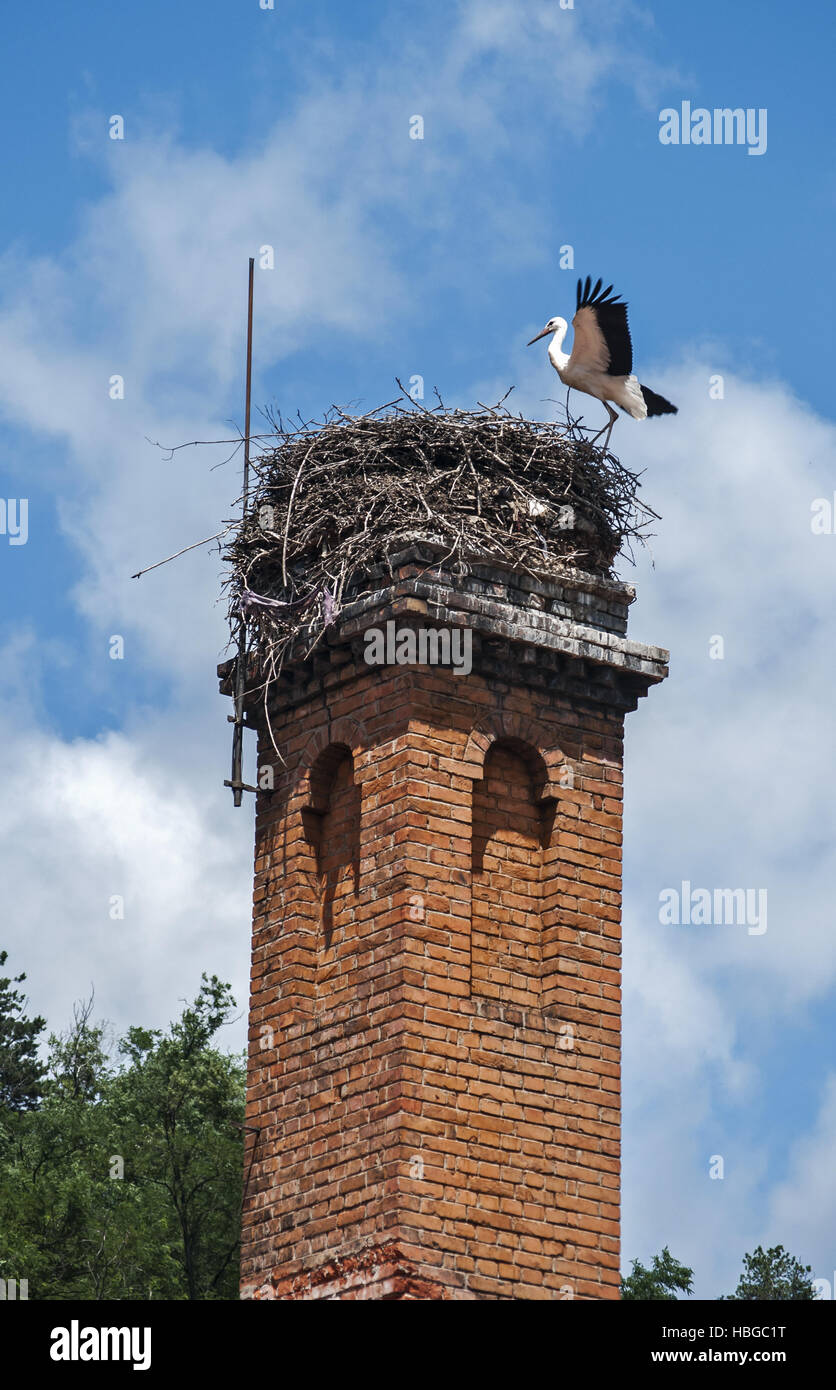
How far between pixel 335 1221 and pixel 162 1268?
43.3 feet

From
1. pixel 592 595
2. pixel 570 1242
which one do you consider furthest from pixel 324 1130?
pixel 592 595

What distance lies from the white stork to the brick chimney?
61.1 inches

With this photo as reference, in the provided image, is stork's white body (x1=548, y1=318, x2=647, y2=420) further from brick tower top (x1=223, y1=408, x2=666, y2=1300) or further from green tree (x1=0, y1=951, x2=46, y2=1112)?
green tree (x1=0, y1=951, x2=46, y2=1112)

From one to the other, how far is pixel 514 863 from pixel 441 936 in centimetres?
120

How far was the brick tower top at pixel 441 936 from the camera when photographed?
18359 millimetres

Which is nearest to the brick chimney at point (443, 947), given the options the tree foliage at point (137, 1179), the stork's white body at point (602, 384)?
the stork's white body at point (602, 384)

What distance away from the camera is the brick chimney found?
60.2ft

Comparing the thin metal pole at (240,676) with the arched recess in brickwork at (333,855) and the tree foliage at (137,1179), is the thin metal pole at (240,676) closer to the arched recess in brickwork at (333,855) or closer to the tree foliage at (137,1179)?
the arched recess in brickwork at (333,855)

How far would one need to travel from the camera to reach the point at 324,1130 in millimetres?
18953

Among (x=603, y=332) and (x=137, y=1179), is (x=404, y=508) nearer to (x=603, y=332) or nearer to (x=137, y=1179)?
(x=603, y=332)

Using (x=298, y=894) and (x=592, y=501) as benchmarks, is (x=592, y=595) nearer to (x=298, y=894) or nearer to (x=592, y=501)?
(x=592, y=501)

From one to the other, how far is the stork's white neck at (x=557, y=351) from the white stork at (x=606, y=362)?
0.10 m

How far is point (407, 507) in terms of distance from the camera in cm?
2022

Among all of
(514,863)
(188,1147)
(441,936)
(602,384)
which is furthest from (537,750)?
(188,1147)
